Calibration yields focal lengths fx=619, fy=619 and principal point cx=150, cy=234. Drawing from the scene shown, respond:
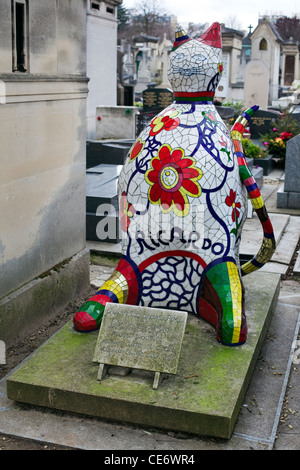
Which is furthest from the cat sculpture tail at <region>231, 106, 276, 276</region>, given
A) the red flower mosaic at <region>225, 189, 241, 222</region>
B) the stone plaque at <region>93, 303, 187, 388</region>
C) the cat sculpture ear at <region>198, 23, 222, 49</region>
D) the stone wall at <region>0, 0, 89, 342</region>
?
the stone wall at <region>0, 0, 89, 342</region>

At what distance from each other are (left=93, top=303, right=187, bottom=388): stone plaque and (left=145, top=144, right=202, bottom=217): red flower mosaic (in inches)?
38.4

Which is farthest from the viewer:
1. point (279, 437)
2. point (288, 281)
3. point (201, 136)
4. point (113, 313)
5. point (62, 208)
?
point (288, 281)

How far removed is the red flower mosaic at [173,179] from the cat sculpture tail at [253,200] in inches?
21.1

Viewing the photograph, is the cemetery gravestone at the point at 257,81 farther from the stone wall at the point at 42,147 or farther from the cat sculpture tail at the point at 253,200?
the cat sculpture tail at the point at 253,200

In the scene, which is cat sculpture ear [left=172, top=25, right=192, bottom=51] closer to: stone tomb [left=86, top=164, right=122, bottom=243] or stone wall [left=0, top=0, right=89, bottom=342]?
stone wall [left=0, top=0, right=89, bottom=342]

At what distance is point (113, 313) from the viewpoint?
4.65 metres

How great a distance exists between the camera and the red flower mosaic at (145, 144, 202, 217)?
16.6ft

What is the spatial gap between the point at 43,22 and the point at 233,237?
111 inches

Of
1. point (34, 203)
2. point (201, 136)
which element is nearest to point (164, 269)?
point (201, 136)

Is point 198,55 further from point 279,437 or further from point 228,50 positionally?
point 228,50

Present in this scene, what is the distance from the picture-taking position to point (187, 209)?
5109mm

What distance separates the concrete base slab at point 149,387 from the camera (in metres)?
4.18

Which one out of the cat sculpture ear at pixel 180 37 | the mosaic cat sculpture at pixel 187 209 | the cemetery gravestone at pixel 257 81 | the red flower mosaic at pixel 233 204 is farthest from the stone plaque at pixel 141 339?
the cemetery gravestone at pixel 257 81

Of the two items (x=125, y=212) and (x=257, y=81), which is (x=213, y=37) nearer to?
(x=125, y=212)
